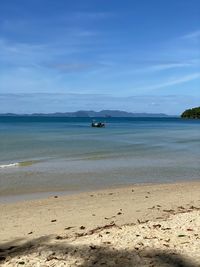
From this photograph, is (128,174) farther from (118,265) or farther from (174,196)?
(118,265)

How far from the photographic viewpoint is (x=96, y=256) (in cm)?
607

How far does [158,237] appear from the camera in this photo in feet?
22.6

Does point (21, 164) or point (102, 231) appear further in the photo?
point (21, 164)

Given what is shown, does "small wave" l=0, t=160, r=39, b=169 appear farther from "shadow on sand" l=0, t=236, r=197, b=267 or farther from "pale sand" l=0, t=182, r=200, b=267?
"shadow on sand" l=0, t=236, r=197, b=267

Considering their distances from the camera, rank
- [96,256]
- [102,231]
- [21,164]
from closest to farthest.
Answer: [96,256] < [102,231] < [21,164]

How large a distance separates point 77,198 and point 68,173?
568 cm

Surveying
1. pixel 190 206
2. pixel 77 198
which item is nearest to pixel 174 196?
pixel 190 206

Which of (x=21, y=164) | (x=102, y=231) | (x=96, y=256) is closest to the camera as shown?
(x=96, y=256)

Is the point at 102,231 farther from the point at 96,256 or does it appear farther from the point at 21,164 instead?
the point at 21,164

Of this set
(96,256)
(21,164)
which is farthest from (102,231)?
(21,164)

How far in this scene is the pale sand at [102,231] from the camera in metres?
6.04

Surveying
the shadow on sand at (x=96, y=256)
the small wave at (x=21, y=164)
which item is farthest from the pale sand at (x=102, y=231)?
the small wave at (x=21, y=164)

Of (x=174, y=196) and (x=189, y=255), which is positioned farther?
(x=174, y=196)

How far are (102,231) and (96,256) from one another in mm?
1468
